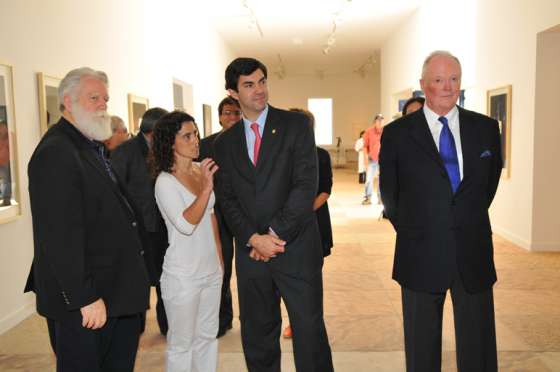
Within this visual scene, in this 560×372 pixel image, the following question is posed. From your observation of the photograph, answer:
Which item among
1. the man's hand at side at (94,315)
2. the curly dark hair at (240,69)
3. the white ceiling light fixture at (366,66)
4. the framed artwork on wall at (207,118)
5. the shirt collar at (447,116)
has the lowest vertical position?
the man's hand at side at (94,315)

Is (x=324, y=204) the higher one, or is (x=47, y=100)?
(x=47, y=100)

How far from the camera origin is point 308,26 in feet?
46.4

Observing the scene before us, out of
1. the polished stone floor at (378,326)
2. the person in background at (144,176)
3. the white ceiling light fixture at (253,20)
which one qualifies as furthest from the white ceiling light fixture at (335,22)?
the person in background at (144,176)

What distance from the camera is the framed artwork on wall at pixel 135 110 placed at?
7.08 m

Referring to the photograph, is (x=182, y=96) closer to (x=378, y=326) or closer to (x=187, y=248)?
(x=378, y=326)

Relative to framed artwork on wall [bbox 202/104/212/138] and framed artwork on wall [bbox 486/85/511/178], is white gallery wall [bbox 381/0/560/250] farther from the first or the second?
framed artwork on wall [bbox 202/104/212/138]

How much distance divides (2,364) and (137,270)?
229 cm

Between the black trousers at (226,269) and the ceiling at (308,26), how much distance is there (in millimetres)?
8221

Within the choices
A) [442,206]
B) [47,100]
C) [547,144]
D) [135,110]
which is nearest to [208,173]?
[442,206]

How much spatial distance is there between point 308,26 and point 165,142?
12.1m

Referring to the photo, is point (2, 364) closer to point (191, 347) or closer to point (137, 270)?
point (191, 347)

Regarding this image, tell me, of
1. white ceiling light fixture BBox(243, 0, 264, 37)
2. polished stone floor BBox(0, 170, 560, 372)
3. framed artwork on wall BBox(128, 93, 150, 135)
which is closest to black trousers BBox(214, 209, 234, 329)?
polished stone floor BBox(0, 170, 560, 372)

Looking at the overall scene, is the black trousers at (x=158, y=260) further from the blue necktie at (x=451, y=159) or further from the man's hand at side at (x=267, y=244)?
the blue necktie at (x=451, y=159)

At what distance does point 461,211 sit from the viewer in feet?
8.23
